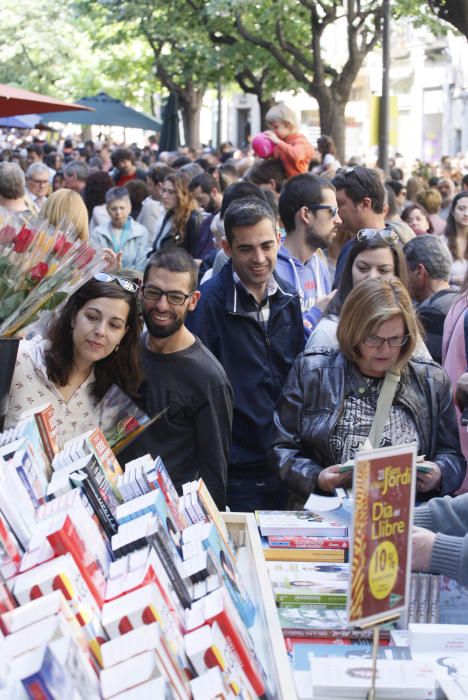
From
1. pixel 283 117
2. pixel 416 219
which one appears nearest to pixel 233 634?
pixel 416 219

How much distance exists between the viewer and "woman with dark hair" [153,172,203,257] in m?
9.40

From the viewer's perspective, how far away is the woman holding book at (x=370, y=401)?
3943 millimetres

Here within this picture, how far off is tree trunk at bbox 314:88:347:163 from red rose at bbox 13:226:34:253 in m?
18.4

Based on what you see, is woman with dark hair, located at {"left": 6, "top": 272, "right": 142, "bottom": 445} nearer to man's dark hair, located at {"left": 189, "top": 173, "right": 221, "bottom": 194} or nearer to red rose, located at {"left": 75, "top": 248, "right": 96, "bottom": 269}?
red rose, located at {"left": 75, "top": 248, "right": 96, "bottom": 269}

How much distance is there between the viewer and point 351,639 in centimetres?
282

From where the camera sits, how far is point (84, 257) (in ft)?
11.7

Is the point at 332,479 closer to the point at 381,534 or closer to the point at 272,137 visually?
the point at 381,534

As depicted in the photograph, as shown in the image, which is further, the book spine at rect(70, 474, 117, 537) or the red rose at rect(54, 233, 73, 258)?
the red rose at rect(54, 233, 73, 258)

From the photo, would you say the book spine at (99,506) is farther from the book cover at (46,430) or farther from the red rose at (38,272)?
the red rose at (38,272)

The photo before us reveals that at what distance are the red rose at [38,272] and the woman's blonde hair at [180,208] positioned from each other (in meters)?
5.98

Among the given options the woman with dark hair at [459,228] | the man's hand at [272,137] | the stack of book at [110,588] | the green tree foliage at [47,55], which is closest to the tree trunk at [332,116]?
the man's hand at [272,137]

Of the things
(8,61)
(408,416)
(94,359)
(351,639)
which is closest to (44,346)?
(94,359)

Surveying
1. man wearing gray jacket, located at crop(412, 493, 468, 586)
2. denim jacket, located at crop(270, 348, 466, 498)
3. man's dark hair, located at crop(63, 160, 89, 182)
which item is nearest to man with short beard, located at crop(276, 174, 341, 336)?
denim jacket, located at crop(270, 348, 466, 498)

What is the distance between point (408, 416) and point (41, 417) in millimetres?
1464
